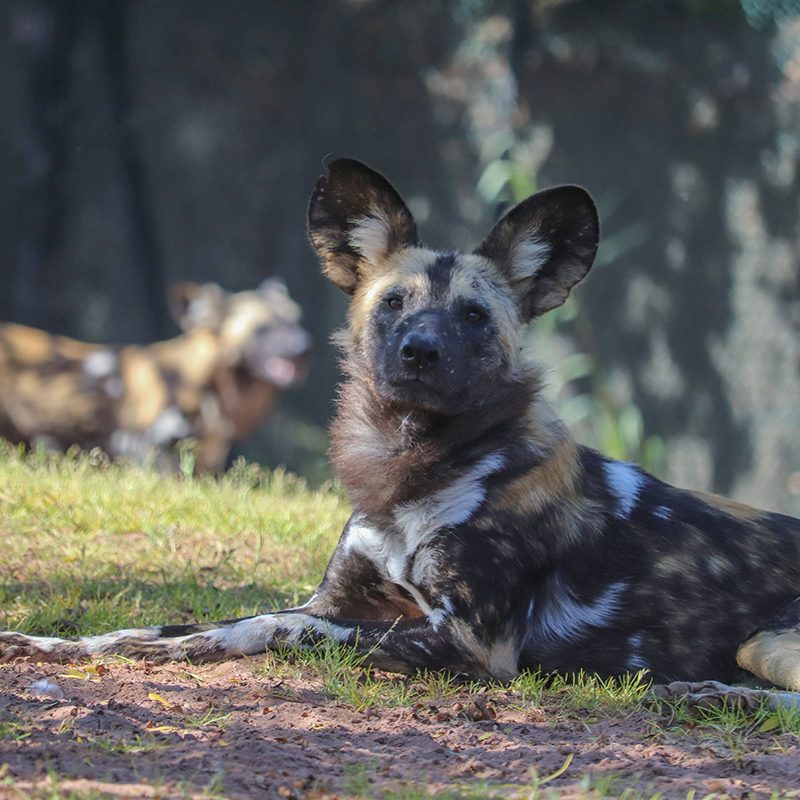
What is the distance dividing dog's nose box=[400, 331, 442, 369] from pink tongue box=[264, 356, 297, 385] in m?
4.10

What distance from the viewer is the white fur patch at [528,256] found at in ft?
11.5

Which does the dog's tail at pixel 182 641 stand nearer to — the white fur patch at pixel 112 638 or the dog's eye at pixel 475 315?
the white fur patch at pixel 112 638

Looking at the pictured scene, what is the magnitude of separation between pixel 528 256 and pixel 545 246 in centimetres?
5

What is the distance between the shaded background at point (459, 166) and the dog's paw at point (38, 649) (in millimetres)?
4141

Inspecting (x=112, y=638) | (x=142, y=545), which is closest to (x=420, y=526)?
(x=112, y=638)

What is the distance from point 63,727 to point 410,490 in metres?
1.11

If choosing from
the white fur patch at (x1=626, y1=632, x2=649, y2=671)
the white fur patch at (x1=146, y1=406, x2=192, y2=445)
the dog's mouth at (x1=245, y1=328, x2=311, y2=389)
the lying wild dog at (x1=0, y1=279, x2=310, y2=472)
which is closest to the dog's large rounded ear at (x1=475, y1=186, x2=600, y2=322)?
the white fur patch at (x1=626, y1=632, x2=649, y2=671)

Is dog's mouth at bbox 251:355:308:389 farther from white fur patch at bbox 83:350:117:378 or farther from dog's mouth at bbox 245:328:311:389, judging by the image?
white fur patch at bbox 83:350:117:378

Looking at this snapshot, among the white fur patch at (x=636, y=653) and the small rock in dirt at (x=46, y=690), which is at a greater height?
the white fur patch at (x=636, y=653)

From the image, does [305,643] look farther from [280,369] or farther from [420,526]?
[280,369]

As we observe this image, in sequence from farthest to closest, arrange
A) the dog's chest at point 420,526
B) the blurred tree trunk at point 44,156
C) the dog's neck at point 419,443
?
1. the blurred tree trunk at point 44,156
2. the dog's neck at point 419,443
3. the dog's chest at point 420,526

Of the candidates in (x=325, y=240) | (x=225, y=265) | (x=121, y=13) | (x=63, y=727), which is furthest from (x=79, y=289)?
(x=63, y=727)

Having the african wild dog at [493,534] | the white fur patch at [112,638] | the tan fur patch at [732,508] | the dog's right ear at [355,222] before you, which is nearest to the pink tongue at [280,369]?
the dog's right ear at [355,222]

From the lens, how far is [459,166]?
742 centimetres
